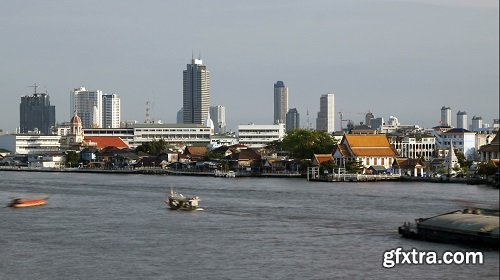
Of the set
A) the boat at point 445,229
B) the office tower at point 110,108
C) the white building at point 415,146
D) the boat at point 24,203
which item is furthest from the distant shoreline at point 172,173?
the office tower at point 110,108

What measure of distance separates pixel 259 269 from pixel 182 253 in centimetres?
179

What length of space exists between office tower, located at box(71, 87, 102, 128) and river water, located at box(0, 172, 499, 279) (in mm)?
97035

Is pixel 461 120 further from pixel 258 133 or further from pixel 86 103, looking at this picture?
pixel 86 103

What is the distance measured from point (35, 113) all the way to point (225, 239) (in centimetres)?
9954

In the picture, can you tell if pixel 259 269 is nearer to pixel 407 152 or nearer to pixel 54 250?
pixel 54 250

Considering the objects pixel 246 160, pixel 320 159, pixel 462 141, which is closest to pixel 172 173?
pixel 246 160

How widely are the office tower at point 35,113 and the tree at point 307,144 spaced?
71053 millimetres

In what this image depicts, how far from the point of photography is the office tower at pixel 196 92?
114 m

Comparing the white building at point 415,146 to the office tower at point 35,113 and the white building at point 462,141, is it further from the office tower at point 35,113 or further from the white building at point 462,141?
the office tower at point 35,113

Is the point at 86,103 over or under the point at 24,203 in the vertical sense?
over

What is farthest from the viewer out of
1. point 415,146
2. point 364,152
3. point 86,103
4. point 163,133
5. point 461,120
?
point 86,103

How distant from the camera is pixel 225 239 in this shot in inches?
535

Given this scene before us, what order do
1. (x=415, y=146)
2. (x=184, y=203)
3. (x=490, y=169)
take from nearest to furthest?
(x=490, y=169) → (x=184, y=203) → (x=415, y=146)

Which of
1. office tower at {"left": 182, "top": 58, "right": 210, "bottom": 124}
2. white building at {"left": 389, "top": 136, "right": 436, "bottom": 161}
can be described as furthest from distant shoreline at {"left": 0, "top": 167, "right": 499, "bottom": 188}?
office tower at {"left": 182, "top": 58, "right": 210, "bottom": 124}
